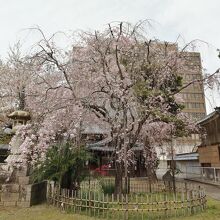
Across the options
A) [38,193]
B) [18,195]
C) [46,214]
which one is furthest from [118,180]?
[18,195]

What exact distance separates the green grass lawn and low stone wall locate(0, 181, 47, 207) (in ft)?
1.49

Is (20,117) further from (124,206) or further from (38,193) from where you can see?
(124,206)

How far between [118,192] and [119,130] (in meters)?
2.65

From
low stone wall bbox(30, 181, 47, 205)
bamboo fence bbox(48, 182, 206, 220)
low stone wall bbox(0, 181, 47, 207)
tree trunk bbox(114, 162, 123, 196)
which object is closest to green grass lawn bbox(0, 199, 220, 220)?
bamboo fence bbox(48, 182, 206, 220)

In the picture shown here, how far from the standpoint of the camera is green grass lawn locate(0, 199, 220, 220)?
844 cm

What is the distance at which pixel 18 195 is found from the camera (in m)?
10.4

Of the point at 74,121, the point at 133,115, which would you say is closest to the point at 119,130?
the point at 133,115

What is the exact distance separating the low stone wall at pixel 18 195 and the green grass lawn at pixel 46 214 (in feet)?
1.49

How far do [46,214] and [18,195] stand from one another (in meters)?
2.14

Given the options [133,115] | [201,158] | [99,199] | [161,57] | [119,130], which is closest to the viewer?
[99,199]

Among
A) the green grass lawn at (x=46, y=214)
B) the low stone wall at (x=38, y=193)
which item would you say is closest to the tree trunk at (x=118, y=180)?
the green grass lawn at (x=46, y=214)

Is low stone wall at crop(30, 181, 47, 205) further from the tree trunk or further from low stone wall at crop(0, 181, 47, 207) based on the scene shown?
the tree trunk

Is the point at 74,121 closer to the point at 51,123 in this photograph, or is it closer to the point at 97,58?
the point at 51,123

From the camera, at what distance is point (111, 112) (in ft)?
40.5
